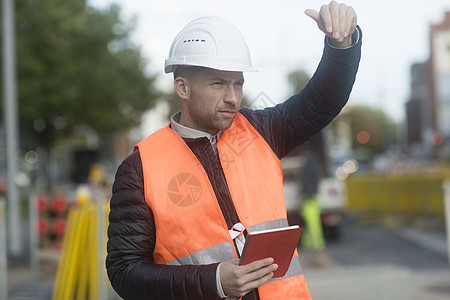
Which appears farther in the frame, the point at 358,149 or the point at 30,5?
the point at 358,149

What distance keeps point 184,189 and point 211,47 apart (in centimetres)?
51

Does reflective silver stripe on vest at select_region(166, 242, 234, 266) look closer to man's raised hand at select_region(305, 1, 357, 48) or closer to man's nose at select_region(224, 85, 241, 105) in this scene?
man's nose at select_region(224, 85, 241, 105)

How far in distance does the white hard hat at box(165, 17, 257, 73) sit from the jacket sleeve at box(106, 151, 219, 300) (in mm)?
400

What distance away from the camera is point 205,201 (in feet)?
6.75

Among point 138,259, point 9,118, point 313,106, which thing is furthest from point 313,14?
point 9,118

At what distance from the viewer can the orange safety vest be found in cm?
204

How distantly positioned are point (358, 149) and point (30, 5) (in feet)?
285

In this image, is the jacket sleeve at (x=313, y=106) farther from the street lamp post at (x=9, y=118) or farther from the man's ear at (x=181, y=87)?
the street lamp post at (x=9, y=118)

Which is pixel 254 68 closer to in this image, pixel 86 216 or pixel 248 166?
pixel 248 166

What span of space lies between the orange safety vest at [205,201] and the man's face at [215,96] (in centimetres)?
11

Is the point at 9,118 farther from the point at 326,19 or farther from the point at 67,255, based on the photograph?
the point at 326,19

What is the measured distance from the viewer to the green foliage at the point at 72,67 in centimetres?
2122

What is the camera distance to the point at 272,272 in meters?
1.91

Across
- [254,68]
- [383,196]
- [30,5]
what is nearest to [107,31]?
[30,5]
